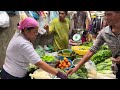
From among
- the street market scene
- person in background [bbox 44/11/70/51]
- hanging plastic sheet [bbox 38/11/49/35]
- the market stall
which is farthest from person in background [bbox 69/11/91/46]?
the market stall

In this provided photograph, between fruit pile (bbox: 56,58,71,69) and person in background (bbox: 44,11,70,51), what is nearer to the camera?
fruit pile (bbox: 56,58,71,69)

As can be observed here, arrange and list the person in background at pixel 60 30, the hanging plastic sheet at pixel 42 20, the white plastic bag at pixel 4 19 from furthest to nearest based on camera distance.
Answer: the hanging plastic sheet at pixel 42 20 < the white plastic bag at pixel 4 19 < the person in background at pixel 60 30

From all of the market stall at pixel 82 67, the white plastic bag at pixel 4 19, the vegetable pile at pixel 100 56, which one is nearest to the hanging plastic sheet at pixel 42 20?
the white plastic bag at pixel 4 19

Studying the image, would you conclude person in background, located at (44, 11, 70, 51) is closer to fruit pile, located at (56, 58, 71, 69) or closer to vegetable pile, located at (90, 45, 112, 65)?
vegetable pile, located at (90, 45, 112, 65)

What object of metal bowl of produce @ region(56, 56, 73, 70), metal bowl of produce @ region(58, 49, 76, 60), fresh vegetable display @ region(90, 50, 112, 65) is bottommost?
fresh vegetable display @ region(90, 50, 112, 65)

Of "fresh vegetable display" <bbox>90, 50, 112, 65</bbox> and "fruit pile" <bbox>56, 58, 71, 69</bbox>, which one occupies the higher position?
"fruit pile" <bbox>56, 58, 71, 69</bbox>

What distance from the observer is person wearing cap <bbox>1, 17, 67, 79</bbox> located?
1.99m

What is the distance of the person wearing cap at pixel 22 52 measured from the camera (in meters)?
1.99

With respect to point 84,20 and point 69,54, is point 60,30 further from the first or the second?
point 84,20

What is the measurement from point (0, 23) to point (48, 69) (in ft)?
7.79

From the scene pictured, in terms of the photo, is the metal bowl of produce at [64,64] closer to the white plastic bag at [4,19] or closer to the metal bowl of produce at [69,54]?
the metal bowl of produce at [69,54]

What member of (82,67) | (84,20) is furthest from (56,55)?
(84,20)

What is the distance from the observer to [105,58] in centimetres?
310
